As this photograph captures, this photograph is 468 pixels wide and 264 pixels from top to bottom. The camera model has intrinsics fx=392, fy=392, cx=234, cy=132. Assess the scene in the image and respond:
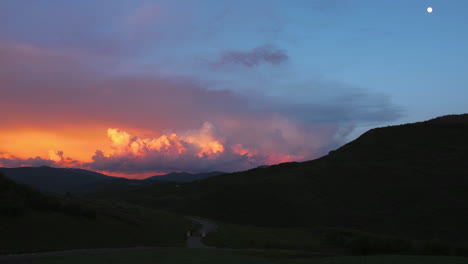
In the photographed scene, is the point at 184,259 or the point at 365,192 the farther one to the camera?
the point at 365,192

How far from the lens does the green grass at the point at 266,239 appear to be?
140 ft

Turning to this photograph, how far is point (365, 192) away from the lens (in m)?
115

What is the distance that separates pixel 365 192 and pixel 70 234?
96.4 meters

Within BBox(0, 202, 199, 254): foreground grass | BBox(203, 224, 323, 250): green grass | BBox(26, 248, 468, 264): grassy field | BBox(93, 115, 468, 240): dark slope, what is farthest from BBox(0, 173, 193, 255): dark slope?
BBox(93, 115, 468, 240): dark slope

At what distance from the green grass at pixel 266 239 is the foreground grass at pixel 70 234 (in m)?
4.49

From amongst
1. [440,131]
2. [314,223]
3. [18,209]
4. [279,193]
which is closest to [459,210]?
[314,223]

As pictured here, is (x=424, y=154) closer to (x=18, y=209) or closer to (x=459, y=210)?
(x=459, y=210)

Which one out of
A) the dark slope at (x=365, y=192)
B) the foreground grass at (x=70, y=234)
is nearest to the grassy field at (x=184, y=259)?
the foreground grass at (x=70, y=234)

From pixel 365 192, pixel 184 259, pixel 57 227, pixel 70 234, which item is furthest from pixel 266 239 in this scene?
pixel 365 192

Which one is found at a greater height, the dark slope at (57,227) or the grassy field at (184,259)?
the dark slope at (57,227)

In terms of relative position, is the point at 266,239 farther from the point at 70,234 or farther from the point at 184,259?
the point at 184,259

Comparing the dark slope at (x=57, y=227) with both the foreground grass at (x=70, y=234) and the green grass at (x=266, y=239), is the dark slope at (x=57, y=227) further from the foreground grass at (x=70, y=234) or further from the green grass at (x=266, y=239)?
the green grass at (x=266, y=239)

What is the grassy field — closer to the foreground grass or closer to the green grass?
the foreground grass

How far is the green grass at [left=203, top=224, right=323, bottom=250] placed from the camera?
4272cm
